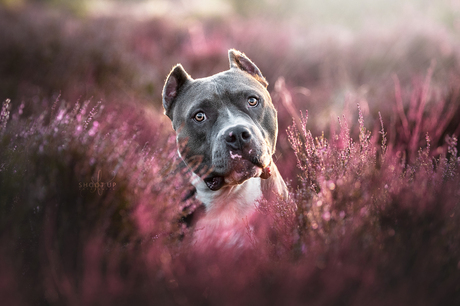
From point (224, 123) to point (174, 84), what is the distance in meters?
0.99

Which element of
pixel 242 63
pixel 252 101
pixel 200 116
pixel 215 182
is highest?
pixel 242 63

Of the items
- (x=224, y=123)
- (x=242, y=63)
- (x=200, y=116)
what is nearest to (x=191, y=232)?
(x=224, y=123)

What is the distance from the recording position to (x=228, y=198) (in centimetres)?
336

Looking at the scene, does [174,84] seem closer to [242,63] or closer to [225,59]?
[242,63]

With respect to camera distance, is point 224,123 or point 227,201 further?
point 227,201

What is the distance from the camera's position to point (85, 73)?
6465mm

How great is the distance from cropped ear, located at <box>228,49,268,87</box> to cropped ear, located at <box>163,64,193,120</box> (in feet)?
1.74

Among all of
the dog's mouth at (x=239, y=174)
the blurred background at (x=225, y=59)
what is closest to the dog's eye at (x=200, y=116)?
the dog's mouth at (x=239, y=174)

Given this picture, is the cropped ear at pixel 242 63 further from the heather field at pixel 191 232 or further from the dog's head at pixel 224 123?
the heather field at pixel 191 232

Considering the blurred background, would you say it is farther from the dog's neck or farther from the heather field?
the heather field

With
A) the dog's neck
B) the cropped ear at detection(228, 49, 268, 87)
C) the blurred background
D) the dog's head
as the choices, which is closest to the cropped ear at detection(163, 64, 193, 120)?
the dog's head

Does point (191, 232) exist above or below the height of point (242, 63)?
below

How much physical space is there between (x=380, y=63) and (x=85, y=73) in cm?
755

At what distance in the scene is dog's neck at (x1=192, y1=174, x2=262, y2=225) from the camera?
3291mm
